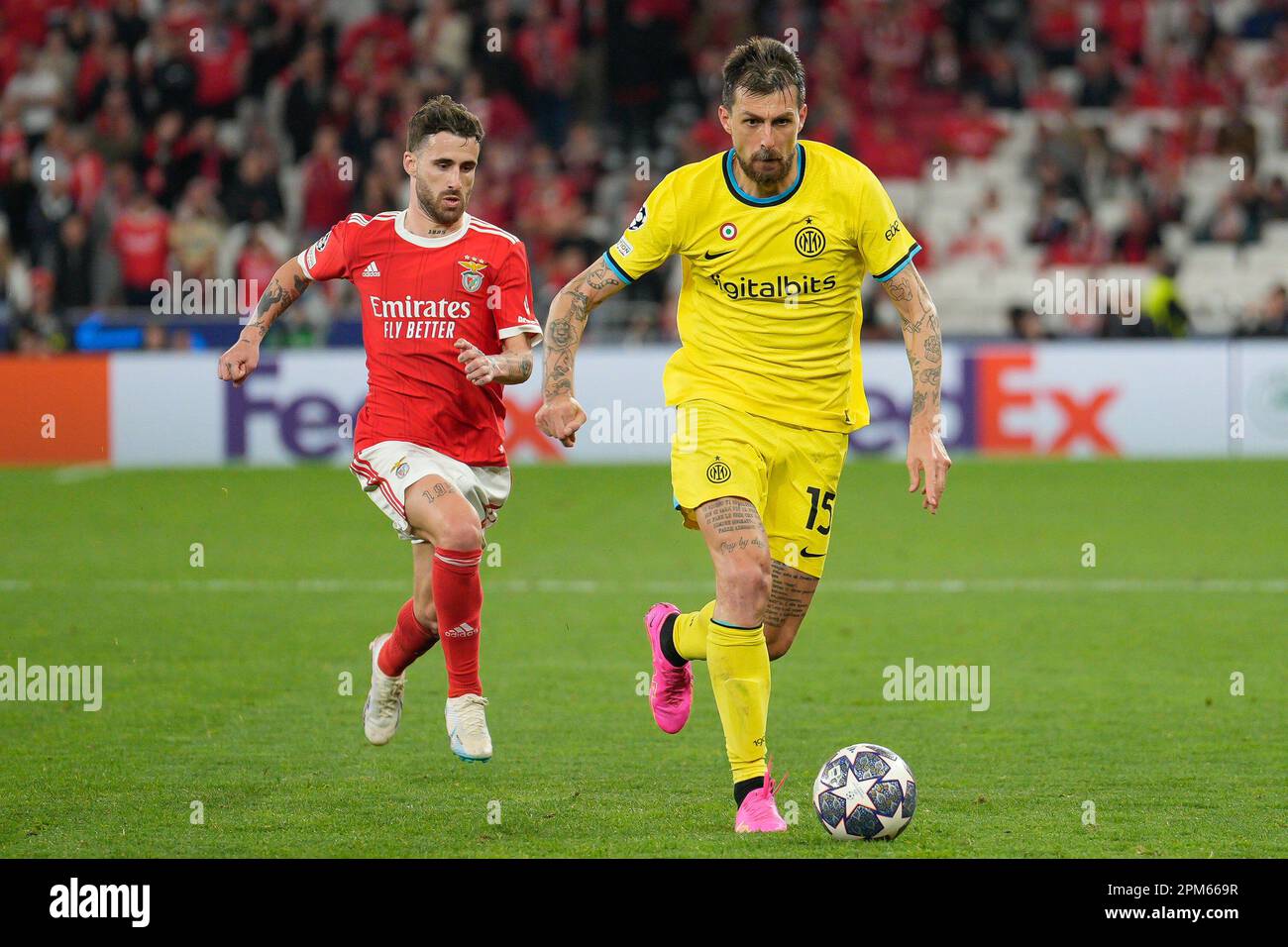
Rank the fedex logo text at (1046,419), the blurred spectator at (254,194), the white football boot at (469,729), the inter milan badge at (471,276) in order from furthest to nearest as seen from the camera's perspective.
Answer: the blurred spectator at (254,194)
the fedex logo text at (1046,419)
the inter milan badge at (471,276)
the white football boot at (469,729)

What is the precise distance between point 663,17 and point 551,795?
17835mm

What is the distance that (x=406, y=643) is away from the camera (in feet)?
22.5

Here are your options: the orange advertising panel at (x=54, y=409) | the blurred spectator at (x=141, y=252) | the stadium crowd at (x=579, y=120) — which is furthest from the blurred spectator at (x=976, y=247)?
the orange advertising panel at (x=54, y=409)

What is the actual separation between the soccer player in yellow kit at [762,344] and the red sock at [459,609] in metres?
0.77

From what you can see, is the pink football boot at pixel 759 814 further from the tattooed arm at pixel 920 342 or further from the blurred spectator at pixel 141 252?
the blurred spectator at pixel 141 252

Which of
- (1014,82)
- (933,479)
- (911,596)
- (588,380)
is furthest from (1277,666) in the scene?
(1014,82)

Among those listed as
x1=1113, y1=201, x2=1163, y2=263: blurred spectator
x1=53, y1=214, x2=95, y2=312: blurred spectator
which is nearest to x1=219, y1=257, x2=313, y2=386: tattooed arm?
x1=53, y1=214, x2=95, y2=312: blurred spectator

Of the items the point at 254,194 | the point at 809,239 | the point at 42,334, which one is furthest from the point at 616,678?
the point at 254,194

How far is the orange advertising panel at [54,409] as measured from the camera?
56.1 feet

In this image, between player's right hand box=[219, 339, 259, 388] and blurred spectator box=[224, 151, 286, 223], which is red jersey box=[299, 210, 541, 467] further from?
blurred spectator box=[224, 151, 286, 223]

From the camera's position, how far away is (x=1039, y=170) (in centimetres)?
2136

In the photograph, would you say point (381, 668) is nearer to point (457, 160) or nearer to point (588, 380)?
point (457, 160)

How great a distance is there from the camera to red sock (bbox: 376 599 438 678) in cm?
685

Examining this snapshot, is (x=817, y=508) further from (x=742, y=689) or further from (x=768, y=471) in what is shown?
(x=742, y=689)
